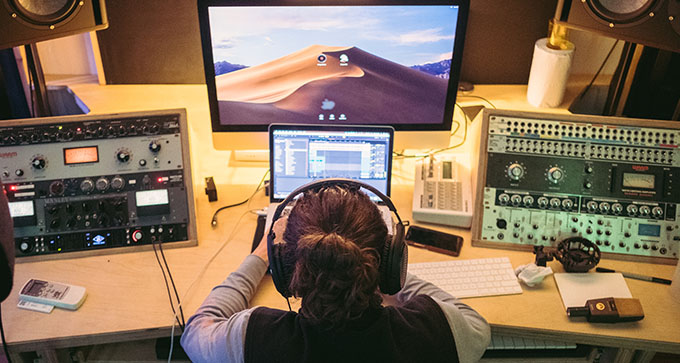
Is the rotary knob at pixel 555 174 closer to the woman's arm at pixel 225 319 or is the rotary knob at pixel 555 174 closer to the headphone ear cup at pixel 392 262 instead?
the headphone ear cup at pixel 392 262

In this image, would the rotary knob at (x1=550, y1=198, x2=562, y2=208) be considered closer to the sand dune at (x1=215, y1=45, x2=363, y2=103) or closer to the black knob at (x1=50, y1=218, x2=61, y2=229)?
the sand dune at (x1=215, y1=45, x2=363, y2=103)

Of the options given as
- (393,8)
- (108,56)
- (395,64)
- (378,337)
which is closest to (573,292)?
(378,337)

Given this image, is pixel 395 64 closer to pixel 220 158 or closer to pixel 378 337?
pixel 220 158

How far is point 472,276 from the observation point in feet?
4.82

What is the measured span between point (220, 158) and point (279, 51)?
49 centimetres

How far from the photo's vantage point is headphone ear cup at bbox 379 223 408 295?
108 centimetres

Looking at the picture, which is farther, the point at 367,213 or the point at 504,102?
the point at 504,102

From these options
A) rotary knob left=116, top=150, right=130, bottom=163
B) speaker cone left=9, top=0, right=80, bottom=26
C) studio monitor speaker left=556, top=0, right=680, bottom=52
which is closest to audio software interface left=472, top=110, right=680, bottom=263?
studio monitor speaker left=556, top=0, right=680, bottom=52

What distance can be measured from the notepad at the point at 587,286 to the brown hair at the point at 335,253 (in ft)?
2.05

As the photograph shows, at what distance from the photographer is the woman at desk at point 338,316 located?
0.97 meters

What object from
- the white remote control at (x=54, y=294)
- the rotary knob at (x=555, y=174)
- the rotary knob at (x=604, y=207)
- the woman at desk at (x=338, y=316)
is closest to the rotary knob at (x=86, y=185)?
the white remote control at (x=54, y=294)

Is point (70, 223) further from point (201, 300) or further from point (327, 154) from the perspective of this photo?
point (327, 154)

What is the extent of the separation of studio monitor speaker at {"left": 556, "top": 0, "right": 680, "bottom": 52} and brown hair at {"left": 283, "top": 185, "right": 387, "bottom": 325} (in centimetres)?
100

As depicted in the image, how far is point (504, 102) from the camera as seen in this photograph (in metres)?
2.11
